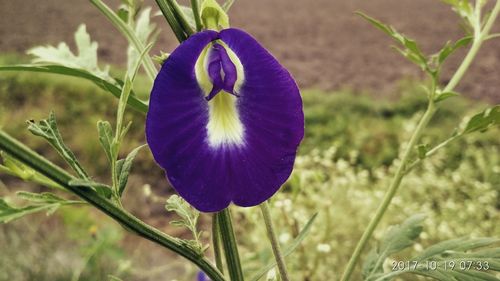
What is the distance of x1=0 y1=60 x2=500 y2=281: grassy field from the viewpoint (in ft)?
5.47

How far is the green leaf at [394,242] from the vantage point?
643mm

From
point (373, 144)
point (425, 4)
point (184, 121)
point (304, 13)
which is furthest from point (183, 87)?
point (425, 4)

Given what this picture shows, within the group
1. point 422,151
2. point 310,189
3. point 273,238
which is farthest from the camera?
point 310,189

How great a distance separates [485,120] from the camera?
0.57 m

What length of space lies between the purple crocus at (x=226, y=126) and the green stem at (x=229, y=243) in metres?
0.06

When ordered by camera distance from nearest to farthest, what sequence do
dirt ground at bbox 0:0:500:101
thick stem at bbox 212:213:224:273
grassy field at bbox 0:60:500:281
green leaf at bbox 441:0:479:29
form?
thick stem at bbox 212:213:224:273 → green leaf at bbox 441:0:479:29 → grassy field at bbox 0:60:500:281 → dirt ground at bbox 0:0:500:101

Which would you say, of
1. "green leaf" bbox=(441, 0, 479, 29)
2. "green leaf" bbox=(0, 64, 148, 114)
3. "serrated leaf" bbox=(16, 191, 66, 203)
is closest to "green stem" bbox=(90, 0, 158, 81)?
"green leaf" bbox=(0, 64, 148, 114)

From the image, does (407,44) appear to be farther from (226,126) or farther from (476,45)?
(226,126)

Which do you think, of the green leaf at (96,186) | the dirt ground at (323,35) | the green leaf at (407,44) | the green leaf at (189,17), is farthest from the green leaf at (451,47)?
the dirt ground at (323,35)

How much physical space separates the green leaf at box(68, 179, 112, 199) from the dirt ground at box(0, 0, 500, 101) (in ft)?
11.3

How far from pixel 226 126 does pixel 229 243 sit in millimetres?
106

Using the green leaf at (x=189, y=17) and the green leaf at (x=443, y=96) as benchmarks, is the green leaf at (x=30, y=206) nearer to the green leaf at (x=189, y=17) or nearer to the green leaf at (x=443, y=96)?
the green leaf at (x=189, y=17)

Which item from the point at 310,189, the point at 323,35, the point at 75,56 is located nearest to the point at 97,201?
the point at 75,56

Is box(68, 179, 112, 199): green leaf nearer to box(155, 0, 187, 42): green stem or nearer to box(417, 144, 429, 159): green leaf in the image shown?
box(155, 0, 187, 42): green stem
